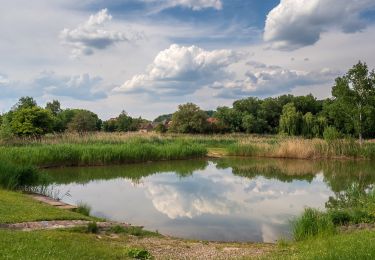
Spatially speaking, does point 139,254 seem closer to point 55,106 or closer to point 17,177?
point 17,177

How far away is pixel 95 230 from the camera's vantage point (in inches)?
364

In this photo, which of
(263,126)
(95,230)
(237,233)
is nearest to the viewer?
(95,230)

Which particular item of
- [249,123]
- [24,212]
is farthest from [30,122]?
[249,123]

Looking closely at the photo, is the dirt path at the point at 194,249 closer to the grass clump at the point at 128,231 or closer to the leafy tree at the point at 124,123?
the grass clump at the point at 128,231

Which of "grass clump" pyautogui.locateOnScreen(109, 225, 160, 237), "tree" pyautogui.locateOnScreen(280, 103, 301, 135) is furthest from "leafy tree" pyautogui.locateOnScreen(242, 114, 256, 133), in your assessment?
"grass clump" pyautogui.locateOnScreen(109, 225, 160, 237)

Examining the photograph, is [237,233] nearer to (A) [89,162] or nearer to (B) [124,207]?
(B) [124,207]

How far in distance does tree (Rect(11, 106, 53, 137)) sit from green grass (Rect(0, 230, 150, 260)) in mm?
27567

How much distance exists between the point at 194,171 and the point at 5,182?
13683mm

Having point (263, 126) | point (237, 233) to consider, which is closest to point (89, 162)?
point (237, 233)

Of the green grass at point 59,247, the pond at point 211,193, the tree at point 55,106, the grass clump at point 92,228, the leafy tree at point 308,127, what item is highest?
the tree at point 55,106

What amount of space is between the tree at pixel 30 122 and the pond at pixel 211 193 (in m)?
11.5

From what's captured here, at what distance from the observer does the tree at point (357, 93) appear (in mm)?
35625

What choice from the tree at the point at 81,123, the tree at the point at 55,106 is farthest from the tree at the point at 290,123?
the tree at the point at 55,106

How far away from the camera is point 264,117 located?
6788 cm
